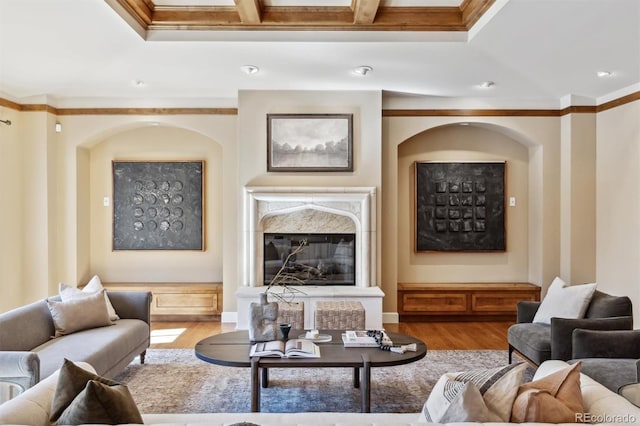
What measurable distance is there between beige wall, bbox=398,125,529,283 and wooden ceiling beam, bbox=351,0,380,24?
8.33 ft

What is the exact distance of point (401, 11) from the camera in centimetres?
360

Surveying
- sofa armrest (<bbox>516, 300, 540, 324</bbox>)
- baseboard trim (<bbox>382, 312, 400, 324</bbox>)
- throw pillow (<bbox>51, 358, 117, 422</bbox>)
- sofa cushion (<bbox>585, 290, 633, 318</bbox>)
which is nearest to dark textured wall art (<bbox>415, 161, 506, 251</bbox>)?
baseboard trim (<bbox>382, 312, 400, 324</bbox>)

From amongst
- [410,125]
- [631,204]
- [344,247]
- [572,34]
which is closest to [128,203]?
[344,247]

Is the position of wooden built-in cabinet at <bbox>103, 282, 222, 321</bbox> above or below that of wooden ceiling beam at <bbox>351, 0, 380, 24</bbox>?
below

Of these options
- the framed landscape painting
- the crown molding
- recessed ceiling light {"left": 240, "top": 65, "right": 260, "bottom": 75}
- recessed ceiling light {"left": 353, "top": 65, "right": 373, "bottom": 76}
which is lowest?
the framed landscape painting

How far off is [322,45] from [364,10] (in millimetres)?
517

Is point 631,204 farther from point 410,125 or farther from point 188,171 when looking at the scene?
point 188,171

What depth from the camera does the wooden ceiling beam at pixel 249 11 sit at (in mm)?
3302

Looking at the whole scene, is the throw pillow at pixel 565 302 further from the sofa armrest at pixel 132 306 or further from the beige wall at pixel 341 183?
the sofa armrest at pixel 132 306

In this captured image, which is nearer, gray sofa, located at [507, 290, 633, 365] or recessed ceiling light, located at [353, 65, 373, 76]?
gray sofa, located at [507, 290, 633, 365]

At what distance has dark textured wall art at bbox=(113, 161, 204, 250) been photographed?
586 centimetres

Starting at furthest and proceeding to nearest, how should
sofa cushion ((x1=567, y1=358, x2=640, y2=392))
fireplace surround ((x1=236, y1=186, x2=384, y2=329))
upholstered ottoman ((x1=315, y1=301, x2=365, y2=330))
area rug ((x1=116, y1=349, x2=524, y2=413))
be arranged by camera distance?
fireplace surround ((x1=236, y1=186, x2=384, y2=329)) < upholstered ottoman ((x1=315, y1=301, x2=365, y2=330)) < area rug ((x1=116, y1=349, x2=524, y2=413)) < sofa cushion ((x1=567, y1=358, x2=640, y2=392))

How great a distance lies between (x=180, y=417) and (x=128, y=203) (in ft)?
14.6

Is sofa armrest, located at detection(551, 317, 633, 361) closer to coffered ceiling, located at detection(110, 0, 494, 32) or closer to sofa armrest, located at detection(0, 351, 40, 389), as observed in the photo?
coffered ceiling, located at detection(110, 0, 494, 32)
